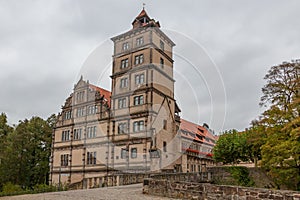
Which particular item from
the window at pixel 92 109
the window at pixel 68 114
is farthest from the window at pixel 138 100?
the window at pixel 68 114

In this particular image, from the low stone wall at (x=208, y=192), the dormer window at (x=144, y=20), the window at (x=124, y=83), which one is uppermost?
the dormer window at (x=144, y=20)

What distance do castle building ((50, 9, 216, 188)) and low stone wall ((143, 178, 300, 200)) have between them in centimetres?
1674

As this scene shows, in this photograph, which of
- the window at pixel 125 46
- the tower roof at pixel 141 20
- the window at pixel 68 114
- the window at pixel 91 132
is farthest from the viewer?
the window at pixel 68 114

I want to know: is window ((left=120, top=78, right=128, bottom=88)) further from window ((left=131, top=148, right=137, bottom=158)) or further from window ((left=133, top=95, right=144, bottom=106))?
window ((left=131, top=148, right=137, bottom=158))

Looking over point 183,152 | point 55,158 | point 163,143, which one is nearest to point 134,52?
point 163,143

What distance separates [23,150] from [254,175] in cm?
3266

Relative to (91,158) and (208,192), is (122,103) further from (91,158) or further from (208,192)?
(208,192)

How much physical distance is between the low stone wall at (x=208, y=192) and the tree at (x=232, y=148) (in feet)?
61.8

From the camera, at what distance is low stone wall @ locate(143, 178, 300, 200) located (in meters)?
8.66

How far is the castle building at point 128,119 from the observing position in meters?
30.3

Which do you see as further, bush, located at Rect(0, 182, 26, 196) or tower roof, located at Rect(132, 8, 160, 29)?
tower roof, located at Rect(132, 8, 160, 29)

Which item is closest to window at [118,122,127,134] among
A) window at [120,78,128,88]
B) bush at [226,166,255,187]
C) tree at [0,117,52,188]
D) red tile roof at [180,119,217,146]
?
window at [120,78,128,88]

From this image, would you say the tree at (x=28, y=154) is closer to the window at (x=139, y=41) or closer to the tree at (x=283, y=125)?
the window at (x=139, y=41)

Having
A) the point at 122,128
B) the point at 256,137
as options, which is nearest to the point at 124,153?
the point at 122,128
